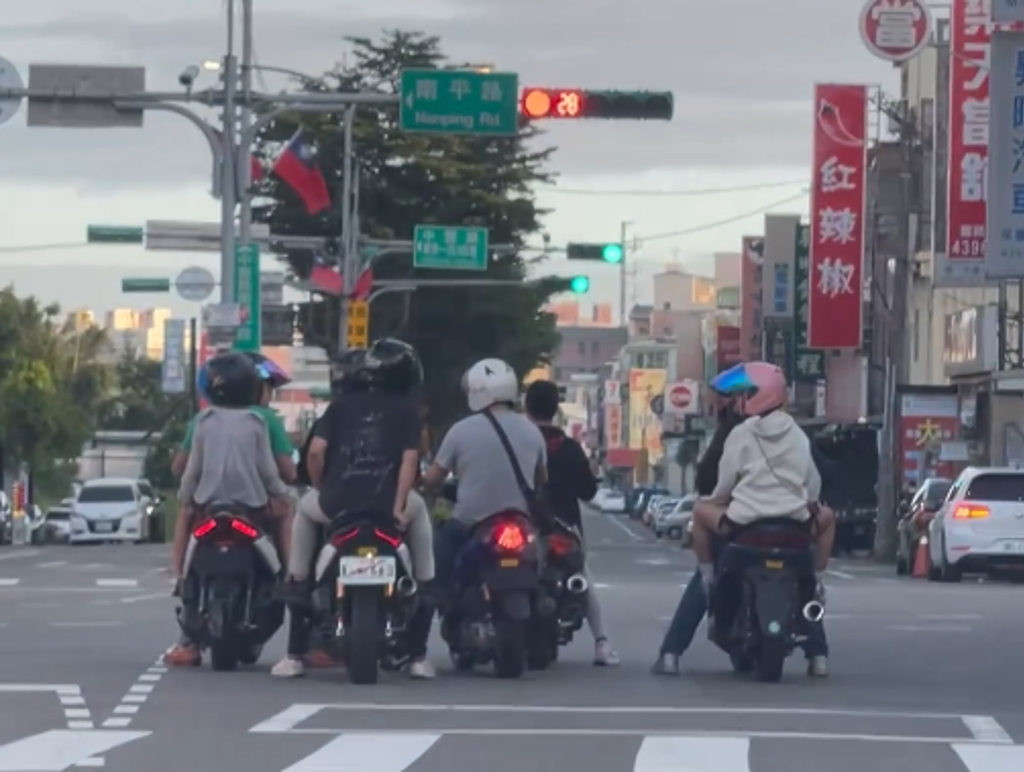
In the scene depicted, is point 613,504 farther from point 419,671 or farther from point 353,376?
point 353,376

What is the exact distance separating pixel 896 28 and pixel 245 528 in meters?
33.4

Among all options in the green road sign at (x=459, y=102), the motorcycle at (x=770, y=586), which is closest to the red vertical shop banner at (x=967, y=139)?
the green road sign at (x=459, y=102)

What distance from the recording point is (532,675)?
15250mm

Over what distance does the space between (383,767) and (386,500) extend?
156 inches

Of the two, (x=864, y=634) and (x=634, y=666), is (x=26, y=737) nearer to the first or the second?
(x=634, y=666)

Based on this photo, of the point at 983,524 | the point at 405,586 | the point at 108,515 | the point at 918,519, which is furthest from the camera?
the point at 108,515

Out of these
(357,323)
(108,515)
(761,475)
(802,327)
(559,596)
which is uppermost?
(802,327)

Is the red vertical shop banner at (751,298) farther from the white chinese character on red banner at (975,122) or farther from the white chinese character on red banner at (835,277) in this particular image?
the white chinese character on red banner at (975,122)

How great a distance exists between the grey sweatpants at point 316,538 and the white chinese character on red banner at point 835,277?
43.1 meters

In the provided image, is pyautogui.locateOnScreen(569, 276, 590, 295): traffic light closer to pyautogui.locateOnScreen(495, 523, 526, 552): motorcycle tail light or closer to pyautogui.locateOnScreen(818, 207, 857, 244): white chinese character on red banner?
pyautogui.locateOnScreen(818, 207, 857, 244): white chinese character on red banner

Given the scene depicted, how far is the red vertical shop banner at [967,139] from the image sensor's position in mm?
43500

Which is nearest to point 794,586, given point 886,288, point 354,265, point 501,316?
point 354,265

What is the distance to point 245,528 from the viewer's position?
1481cm

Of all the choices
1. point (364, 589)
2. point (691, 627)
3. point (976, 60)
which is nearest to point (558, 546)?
point (691, 627)
